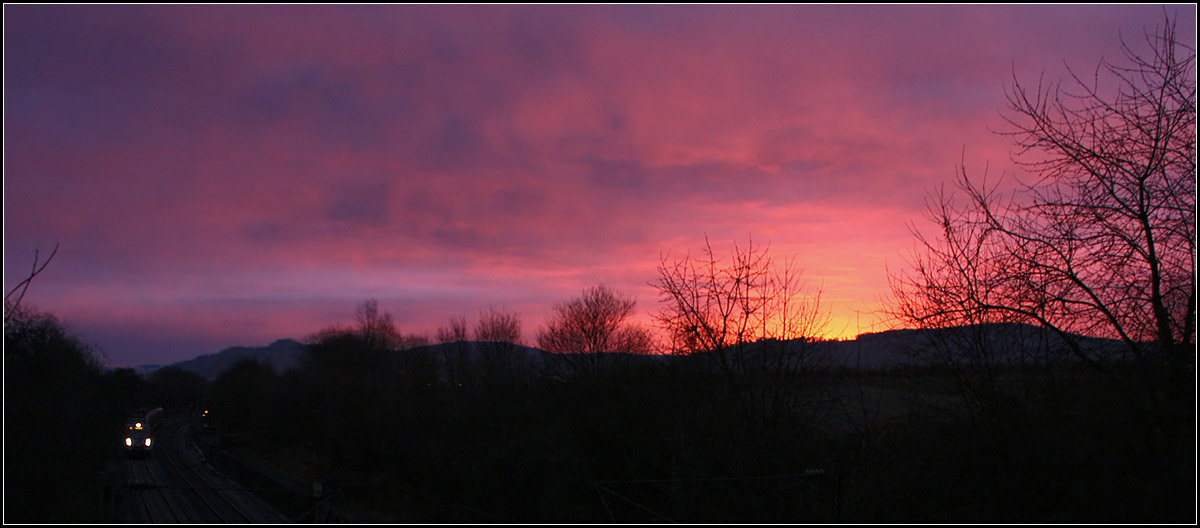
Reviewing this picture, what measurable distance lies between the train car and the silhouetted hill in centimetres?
341

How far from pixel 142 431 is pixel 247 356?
47.0ft

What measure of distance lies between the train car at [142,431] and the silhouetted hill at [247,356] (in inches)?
134

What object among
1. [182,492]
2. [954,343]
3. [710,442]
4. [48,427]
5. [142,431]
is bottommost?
[182,492]

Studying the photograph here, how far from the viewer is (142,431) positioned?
35250mm

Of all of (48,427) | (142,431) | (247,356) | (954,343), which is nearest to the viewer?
(48,427)

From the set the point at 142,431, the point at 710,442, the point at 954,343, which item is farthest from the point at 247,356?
the point at 954,343

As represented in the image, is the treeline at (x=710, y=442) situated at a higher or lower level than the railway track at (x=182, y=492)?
higher

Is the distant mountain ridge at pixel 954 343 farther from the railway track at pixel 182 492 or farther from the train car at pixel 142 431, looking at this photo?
the train car at pixel 142 431

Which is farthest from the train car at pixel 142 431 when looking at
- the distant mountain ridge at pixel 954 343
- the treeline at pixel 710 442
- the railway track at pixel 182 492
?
the distant mountain ridge at pixel 954 343

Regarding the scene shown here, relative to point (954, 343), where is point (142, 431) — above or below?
below

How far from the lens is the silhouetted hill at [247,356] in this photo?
A: 138ft

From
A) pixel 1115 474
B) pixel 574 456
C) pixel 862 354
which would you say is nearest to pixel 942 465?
pixel 1115 474

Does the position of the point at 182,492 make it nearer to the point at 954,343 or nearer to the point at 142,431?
the point at 142,431

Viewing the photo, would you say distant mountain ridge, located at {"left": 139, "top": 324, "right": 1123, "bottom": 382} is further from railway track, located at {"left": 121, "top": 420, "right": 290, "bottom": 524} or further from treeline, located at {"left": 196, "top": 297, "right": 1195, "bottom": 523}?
railway track, located at {"left": 121, "top": 420, "right": 290, "bottom": 524}
